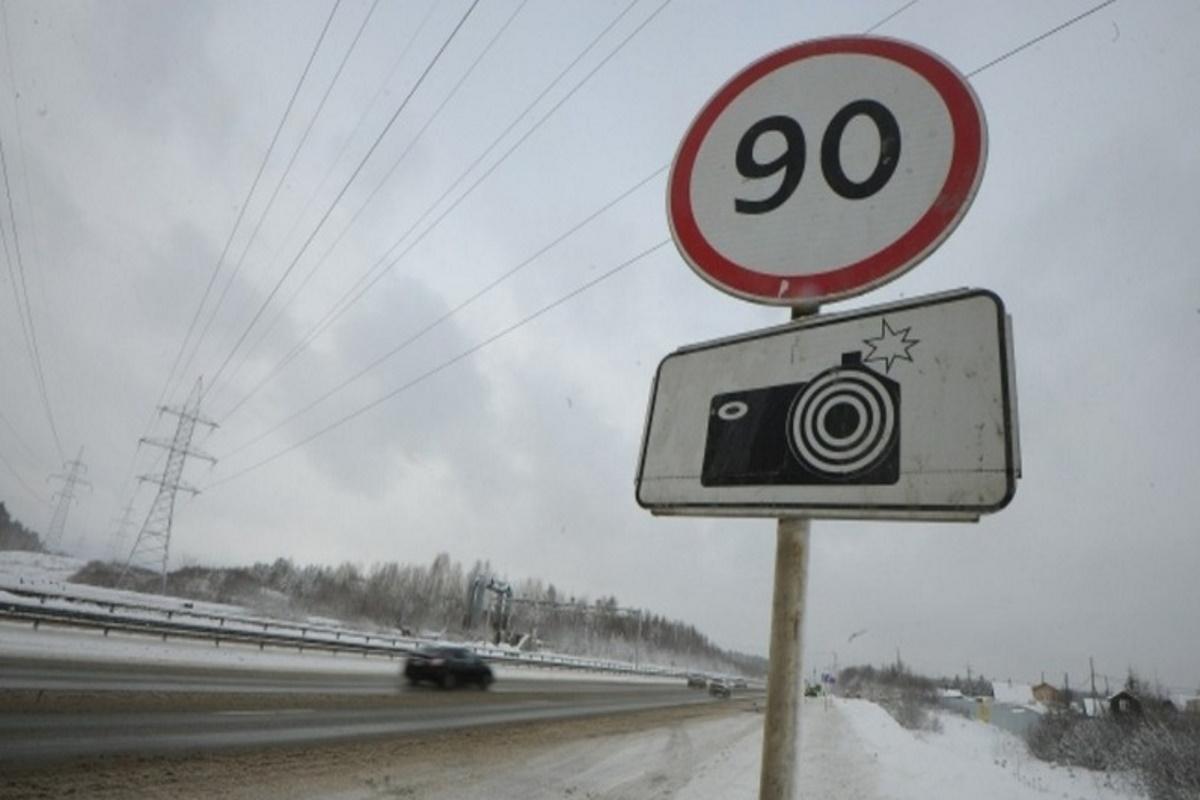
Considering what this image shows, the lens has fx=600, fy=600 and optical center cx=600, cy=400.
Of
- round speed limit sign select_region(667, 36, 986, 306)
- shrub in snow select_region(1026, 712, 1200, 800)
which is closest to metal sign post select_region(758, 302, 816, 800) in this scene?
round speed limit sign select_region(667, 36, 986, 306)

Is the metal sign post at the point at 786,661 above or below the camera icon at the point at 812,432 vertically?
below

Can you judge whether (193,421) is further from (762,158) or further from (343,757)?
(762,158)

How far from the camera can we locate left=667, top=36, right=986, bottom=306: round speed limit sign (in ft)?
4.61

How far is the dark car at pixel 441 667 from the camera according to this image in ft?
73.3

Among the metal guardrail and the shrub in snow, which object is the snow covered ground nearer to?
the shrub in snow

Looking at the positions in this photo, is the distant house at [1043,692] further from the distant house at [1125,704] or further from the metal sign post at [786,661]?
the metal sign post at [786,661]

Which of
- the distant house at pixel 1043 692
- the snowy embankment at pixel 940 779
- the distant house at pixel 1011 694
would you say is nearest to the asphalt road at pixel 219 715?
the snowy embankment at pixel 940 779

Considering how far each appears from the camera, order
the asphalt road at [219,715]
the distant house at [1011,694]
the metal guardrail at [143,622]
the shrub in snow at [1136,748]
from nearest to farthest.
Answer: the asphalt road at [219,715], the metal guardrail at [143,622], the shrub in snow at [1136,748], the distant house at [1011,694]

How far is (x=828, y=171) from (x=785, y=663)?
46.5 inches

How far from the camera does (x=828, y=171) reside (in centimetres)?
153

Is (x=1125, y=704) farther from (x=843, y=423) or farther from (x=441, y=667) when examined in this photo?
(x=843, y=423)

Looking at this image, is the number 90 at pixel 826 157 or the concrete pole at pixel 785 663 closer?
the concrete pole at pixel 785 663

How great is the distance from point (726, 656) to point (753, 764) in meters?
182

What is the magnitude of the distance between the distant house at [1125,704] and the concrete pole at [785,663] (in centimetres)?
5243
